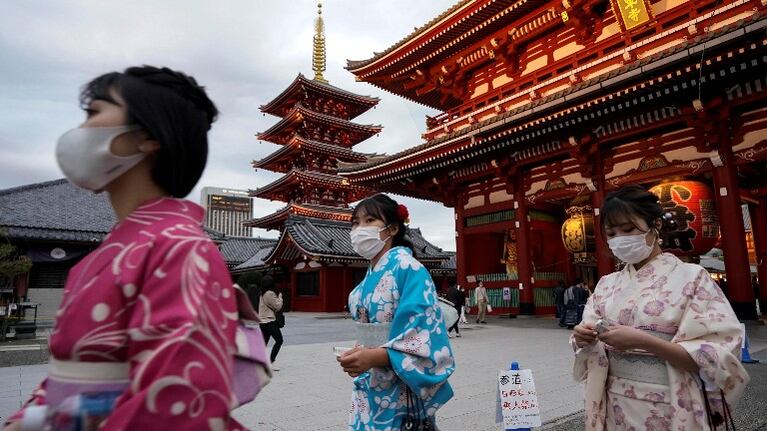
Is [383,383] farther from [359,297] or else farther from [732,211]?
[732,211]

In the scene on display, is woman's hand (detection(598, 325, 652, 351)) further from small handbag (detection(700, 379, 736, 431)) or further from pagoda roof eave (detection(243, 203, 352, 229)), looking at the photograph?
pagoda roof eave (detection(243, 203, 352, 229))

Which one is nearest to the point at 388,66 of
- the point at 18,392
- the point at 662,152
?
the point at 662,152

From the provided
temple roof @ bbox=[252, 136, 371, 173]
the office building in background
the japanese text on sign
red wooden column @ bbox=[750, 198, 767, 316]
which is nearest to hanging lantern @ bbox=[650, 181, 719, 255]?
the japanese text on sign

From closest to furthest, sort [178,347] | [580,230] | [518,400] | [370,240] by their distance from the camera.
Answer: [178,347] → [370,240] → [518,400] → [580,230]

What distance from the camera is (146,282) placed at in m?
0.88

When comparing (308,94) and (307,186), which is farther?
(308,94)

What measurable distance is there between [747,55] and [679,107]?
6.12 feet

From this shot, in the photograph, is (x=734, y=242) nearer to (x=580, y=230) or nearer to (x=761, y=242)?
(x=580, y=230)

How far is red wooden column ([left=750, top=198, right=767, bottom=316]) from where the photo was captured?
11711 millimetres

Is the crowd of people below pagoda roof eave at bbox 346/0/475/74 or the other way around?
below

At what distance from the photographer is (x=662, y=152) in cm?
1007

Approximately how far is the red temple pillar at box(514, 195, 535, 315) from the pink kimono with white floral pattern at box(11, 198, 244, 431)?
12.3 meters

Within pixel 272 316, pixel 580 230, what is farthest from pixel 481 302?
pixel 272 316

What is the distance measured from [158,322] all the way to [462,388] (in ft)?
15.8
